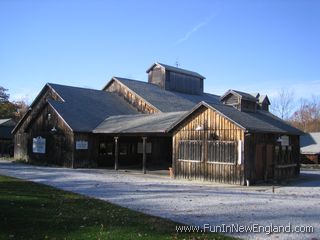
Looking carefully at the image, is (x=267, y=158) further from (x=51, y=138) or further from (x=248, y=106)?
(x=51, y=138)

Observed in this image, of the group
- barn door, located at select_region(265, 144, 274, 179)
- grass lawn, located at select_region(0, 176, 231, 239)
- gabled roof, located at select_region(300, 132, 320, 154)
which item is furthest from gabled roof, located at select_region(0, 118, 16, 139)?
grass lawn, located at select_region(0, 176, 231, 239)

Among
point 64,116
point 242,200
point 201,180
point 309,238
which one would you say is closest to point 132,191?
point 242,200

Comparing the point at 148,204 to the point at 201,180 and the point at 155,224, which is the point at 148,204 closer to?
the point at 155,224

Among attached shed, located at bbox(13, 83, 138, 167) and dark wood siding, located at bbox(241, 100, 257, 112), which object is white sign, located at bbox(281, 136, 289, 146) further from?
attached shed, located at bbox(13, 83, 138, 167)

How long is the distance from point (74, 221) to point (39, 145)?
81.4 feet

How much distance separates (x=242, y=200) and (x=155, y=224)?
590 cm

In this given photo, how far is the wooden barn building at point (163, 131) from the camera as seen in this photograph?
21.7 metres

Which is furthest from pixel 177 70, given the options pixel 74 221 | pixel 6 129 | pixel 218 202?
pixel 74 221

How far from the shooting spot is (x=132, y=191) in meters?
17.1

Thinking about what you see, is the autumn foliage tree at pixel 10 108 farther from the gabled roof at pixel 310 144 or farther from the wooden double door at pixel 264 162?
the wooden double door at pixel 264 162

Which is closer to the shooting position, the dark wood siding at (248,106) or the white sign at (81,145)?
the dark wood siding at (248,106)

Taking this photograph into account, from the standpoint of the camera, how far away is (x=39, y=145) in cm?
3388

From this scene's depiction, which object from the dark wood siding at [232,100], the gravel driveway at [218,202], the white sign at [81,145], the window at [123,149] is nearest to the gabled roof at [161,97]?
the window at [123,149]

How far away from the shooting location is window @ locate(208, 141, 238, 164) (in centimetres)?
2108
